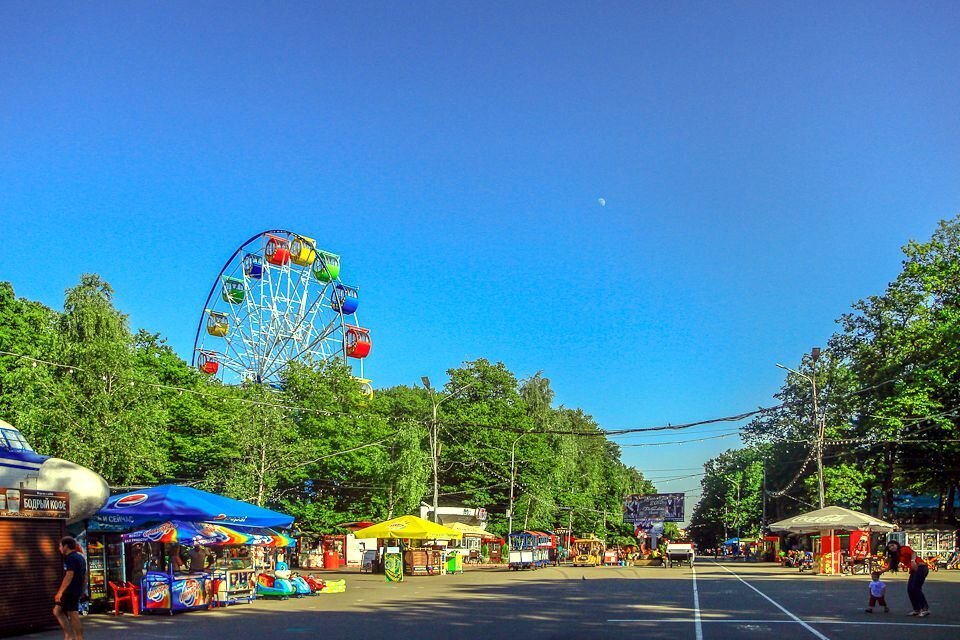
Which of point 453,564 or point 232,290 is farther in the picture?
point 232,290

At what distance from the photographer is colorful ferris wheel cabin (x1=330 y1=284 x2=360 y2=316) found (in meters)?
59.5

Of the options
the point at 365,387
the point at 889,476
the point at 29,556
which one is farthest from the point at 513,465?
the point at 29,556

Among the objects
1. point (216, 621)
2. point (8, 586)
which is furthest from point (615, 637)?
point (8, 586)

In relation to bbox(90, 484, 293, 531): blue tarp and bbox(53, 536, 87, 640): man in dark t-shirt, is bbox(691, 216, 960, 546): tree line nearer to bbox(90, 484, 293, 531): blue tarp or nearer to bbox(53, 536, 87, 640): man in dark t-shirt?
bbox(90, 484, 293, 531): blue tarp

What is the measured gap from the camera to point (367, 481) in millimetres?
54938

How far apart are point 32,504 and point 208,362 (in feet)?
139

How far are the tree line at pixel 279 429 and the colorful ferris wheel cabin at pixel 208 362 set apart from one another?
768mm

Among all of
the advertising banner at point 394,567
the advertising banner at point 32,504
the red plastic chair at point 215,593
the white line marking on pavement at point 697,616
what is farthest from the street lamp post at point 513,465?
the advertising banner at point 32,504

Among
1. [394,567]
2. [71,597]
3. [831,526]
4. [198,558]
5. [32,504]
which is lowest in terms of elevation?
[394,567]

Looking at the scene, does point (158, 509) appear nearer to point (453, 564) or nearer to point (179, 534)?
point (179, 534)

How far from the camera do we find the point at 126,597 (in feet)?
70.5

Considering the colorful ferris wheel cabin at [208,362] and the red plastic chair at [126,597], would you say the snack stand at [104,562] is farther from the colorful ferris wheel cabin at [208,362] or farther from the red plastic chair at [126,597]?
the colorful ferris wheel cabin at [208,362]

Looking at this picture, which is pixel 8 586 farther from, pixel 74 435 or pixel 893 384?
pixel 893 384

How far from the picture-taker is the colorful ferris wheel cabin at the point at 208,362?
58.5 meters
